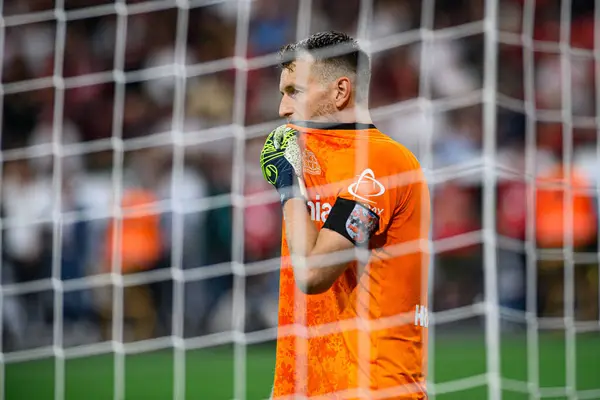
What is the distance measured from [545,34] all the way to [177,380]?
3.08 meters

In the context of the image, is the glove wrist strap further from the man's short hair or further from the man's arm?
the man's short hair

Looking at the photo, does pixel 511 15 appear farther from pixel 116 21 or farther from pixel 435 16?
pixel 116 21

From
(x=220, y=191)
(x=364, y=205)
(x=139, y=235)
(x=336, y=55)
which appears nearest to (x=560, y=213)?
(x=220, y=191)

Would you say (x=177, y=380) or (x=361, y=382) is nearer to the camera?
(x=361, y=382)

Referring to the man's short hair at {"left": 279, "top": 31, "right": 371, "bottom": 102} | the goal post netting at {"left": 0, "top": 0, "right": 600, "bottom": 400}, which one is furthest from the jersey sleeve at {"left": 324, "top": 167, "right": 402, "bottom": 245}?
the goal post netting at {"left": 0, "top": 0, "right": 600, "bottom": 400}

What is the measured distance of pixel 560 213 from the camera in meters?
5.43

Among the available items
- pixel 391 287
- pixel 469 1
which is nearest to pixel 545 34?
pixel 469 1

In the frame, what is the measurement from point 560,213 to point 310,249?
12.4ft

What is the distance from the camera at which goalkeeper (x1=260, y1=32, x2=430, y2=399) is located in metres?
2.08

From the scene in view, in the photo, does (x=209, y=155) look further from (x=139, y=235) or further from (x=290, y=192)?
(x=290, y=192)

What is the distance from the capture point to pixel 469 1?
208 inches

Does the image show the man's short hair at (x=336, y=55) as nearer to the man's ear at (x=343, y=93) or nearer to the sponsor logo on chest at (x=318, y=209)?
the man's ear at (x=343, y=93)

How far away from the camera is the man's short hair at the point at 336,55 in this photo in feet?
7.10

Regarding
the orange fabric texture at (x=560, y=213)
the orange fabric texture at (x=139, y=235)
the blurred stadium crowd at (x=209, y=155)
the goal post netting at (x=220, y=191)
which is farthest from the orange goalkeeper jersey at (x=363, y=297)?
the orange fabric texture at (x=560, y=213)
